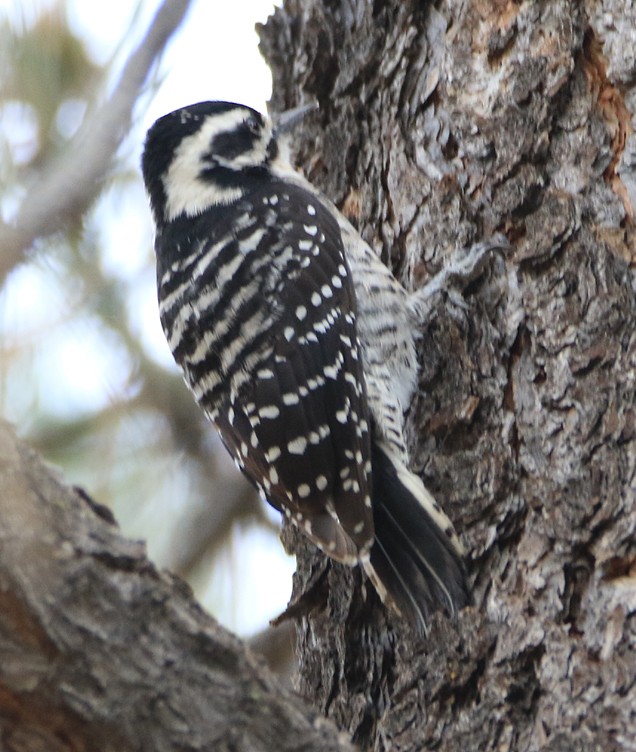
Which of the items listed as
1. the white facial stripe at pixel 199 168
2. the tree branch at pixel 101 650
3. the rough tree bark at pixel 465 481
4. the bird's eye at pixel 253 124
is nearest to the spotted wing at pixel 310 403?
the rough tree bark at pixel 465 481

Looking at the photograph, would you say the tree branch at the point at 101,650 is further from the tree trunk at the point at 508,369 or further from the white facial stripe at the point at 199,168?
the white facial stripe at the point at 199,168

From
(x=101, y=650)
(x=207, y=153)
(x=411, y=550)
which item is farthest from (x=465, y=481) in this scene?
(x=207, y=153)

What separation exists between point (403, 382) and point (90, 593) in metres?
1.37

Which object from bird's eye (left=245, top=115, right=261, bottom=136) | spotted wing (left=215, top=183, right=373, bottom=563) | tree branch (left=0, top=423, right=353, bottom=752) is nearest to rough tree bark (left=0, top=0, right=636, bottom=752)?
tree branch (left=0, top=423, right=353, bottom=752)

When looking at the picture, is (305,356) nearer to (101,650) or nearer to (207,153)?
(207,153)

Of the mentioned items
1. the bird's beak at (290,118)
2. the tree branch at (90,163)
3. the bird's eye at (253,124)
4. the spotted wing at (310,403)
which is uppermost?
the tree branch at (90,163)

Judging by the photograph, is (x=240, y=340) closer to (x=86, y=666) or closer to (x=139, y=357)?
(x=139, y=357)

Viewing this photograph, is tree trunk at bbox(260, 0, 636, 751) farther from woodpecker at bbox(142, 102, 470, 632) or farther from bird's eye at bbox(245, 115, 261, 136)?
bird's eye at bbox(245, 115, 261, 136)

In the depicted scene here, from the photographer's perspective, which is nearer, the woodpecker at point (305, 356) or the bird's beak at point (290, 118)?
the woodpecker at point (305, 356)

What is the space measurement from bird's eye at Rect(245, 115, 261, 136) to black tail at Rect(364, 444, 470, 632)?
1.22 meters

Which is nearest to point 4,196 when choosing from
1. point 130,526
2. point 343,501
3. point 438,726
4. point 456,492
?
point 343,501

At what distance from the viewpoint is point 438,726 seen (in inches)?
81.1

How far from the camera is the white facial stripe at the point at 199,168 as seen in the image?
10.00 feet

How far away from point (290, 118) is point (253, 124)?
0.18 meters
